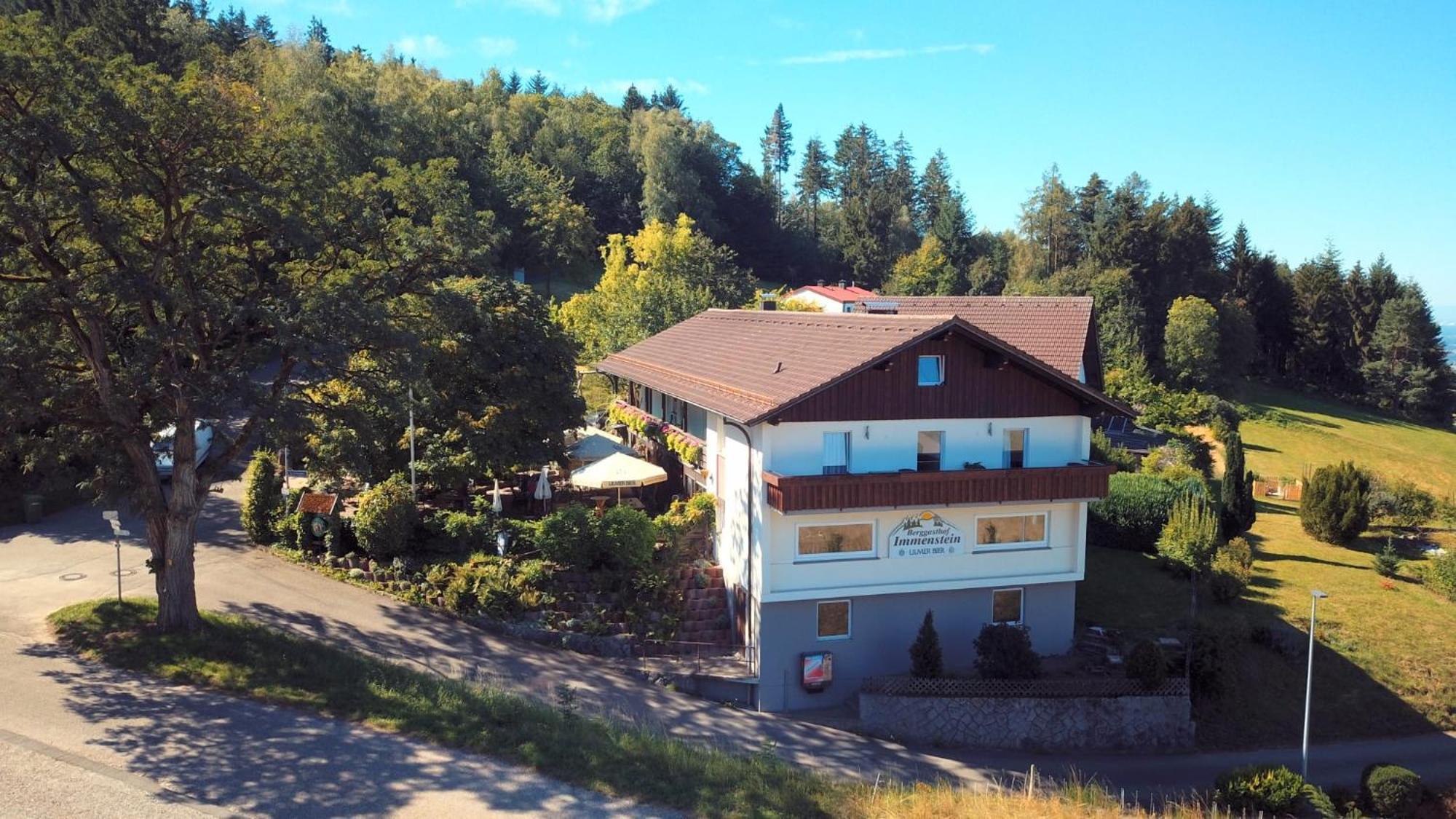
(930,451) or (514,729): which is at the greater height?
(930,451)

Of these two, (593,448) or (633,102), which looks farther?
(633,102)

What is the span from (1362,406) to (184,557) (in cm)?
8206

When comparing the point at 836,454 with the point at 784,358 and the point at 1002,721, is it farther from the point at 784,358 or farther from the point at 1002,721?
the point at 1002,721

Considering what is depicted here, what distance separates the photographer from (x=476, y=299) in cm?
2438

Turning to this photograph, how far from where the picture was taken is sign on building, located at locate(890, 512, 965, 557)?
20.7 metres

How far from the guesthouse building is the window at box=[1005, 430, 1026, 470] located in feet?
0.12

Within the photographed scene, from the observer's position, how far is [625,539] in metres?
20.8

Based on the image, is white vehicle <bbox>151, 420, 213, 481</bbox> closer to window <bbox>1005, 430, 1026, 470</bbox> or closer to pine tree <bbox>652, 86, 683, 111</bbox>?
window <bbox>1005, 430, 1026, 470</bbox>

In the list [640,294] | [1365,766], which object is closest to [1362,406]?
[640,294]

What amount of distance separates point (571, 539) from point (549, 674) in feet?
11.3

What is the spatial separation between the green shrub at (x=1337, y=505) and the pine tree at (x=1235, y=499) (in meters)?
3.06

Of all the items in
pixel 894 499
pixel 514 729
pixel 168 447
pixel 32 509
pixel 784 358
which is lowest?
pixel 514 729

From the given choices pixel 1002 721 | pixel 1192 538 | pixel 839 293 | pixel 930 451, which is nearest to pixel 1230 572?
pixel 1192 538

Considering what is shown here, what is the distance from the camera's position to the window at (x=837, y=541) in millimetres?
20266
